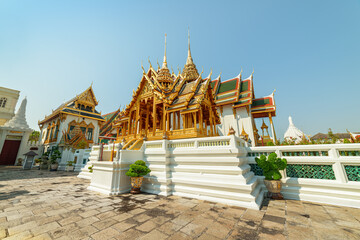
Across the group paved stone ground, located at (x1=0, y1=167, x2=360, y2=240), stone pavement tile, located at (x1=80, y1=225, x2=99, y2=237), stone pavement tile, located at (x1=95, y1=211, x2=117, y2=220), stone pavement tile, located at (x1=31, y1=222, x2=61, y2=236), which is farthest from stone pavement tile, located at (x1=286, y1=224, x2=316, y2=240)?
stone pavement tile, located at (x1=31, y1=222, x2=61, y2=236)

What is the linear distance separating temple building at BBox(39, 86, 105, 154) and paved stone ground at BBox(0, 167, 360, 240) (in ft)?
50.3

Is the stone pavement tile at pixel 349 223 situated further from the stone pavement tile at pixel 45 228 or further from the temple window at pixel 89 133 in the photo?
the temple window at pixel 89 133

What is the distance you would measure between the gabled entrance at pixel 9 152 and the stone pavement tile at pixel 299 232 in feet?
99.7

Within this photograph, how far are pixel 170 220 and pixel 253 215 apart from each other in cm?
211

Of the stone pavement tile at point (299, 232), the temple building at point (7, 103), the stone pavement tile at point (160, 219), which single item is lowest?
the stone pavement tile at point (299, 232)

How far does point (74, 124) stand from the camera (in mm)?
20406

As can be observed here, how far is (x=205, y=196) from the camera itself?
4.91 metres

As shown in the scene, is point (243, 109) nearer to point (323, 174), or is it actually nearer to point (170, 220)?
point (323, 174)

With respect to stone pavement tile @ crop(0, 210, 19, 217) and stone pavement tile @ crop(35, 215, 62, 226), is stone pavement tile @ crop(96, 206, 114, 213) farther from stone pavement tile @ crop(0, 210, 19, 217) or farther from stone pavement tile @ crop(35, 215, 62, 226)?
stone pavement tile @ crop(0, 210, 19, 217)

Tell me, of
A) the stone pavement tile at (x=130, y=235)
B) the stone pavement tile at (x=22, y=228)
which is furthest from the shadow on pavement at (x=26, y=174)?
the stone pavement tile at (x=130, y=235)

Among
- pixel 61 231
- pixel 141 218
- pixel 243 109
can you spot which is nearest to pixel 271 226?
pixel 141 218

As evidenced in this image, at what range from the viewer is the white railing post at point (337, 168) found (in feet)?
15.2

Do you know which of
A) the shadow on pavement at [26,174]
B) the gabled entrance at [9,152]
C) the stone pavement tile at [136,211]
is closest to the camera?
the stone pavement tile at [136,211]

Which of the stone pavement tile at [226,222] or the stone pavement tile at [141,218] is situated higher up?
the stone pavement tile at [141,218]
